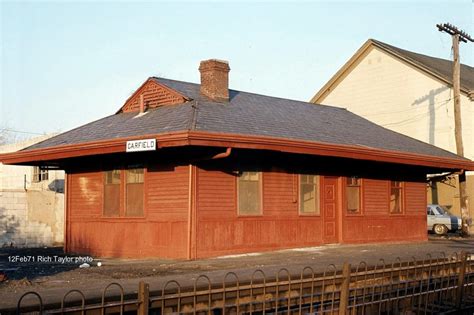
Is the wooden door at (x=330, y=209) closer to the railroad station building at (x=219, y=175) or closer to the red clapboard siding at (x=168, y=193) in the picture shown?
the railroad station building at (x=219, y=175)

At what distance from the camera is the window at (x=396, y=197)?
2373 centimetres

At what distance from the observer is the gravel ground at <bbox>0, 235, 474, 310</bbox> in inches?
443

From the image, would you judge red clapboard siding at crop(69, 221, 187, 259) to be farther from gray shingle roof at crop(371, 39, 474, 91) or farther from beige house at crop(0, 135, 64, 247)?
gray shingle roof at crop(371, 39, 474, 91)

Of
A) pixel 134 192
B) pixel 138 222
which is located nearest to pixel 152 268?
pixel 138 222

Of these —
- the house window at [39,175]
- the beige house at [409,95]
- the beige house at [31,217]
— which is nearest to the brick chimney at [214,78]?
the beige house at [31,217]

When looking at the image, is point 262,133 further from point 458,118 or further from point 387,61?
point 387,61

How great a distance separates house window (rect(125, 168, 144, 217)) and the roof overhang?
147 cm

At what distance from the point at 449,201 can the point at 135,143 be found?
2761 centimetres

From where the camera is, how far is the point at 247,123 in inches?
744

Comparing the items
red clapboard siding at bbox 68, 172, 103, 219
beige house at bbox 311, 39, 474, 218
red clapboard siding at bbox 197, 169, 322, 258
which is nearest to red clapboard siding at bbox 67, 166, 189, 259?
red clapboard siding at bbox 68, 172, 103, 219

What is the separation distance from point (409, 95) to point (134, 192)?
26826 mm

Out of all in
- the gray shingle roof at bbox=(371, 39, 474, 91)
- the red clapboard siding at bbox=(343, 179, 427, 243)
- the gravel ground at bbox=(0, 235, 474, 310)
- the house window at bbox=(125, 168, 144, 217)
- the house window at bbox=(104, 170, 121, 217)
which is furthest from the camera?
the gray shingle roof at bbox=(371, 39, 474, 91)

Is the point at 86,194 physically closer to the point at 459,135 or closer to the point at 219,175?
the point at 219,175

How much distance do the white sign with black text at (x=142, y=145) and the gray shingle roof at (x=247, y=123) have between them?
89 cm
